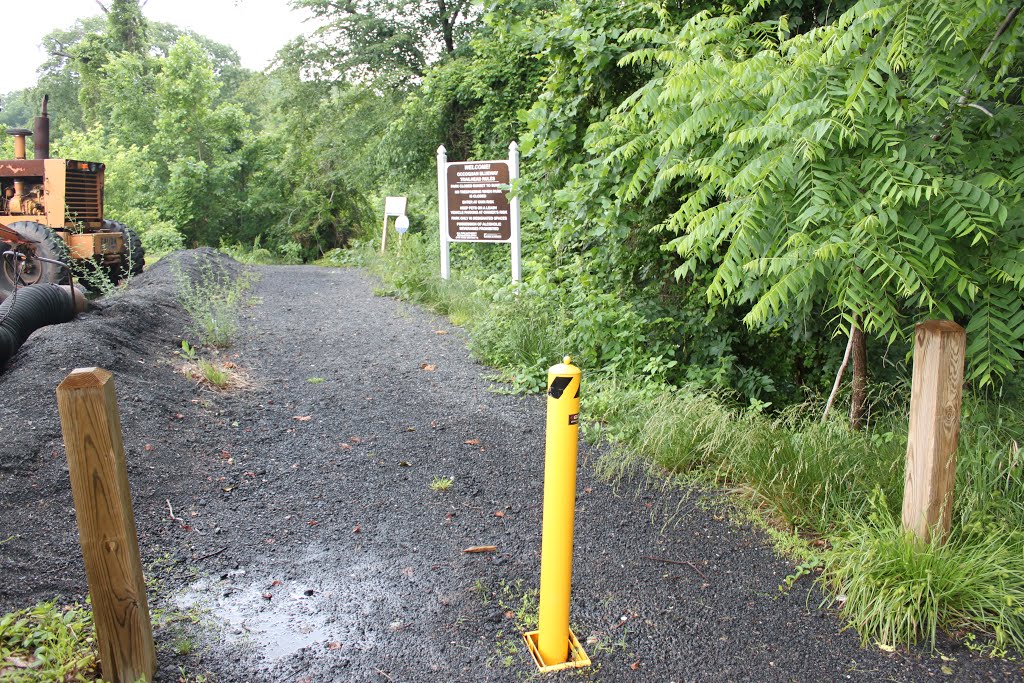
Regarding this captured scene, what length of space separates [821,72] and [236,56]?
221 ft

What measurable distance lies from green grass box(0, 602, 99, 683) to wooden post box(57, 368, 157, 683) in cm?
18

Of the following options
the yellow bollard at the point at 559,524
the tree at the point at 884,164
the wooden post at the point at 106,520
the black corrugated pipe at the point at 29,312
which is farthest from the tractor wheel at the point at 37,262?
the yellow bollard at the point at 559,524

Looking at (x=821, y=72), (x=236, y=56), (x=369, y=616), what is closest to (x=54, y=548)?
(x=369, y=616)

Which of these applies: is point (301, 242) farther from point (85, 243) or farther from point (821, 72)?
point (821, 72)

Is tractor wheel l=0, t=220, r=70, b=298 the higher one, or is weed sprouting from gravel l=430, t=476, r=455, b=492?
tractor wheel l=0, t=220, r=70, b=298

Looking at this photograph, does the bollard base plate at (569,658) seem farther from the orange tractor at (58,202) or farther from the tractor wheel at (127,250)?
the tractor wheel at (127,250)

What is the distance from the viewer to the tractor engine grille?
1259 centimetres

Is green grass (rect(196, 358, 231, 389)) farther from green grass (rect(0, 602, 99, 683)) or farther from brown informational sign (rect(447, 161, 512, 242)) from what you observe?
brown informational sign (rect(447, 161, 512, 242))

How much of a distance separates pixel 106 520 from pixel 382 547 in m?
1.67

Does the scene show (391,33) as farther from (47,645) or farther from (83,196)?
(47,645)

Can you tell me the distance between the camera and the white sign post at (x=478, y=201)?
438 inches

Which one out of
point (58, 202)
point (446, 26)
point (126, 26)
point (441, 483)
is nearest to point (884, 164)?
point (441, 483)

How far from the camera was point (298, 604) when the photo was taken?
356 cm

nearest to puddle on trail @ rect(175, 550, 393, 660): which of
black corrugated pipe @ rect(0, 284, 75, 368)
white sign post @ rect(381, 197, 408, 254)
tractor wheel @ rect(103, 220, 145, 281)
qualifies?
black corrugated pipe @ rect(0, 284, 75, 368)
